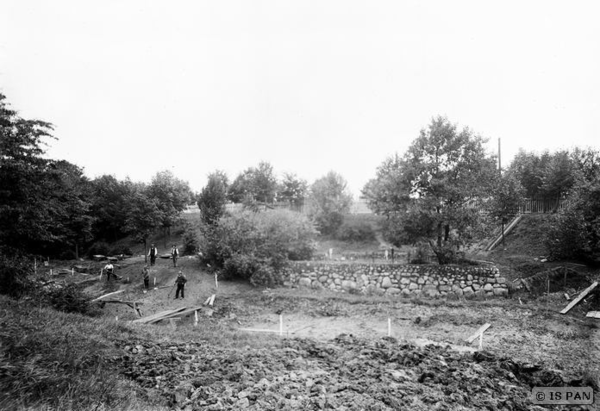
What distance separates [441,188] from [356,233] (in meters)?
13.5

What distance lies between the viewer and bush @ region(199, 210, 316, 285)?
1842 cm

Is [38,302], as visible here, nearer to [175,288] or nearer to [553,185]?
[175,288]

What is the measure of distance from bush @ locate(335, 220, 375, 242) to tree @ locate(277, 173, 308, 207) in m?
10.1

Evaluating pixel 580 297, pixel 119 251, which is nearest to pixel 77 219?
pixel 119 251

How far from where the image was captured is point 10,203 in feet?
38.8

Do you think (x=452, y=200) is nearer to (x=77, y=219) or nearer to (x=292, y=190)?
(x=292, y=190)

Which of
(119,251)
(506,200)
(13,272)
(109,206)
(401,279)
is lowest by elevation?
(119,251)

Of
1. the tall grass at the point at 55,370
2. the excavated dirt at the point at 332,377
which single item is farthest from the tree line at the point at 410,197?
the excavated dirt at the point at 332,377

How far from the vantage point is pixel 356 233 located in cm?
2984

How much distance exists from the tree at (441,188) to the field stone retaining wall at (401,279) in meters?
1.27

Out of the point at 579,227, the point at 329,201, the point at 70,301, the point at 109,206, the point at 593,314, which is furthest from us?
the point at 109,206

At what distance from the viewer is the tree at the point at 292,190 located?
39.3 metres

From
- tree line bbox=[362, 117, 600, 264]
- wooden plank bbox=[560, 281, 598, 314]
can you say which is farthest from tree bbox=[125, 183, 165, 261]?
wooden plank bbox=[560, 281, 598, 314]

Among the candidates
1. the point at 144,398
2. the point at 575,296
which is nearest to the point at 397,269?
the point at 575,296
